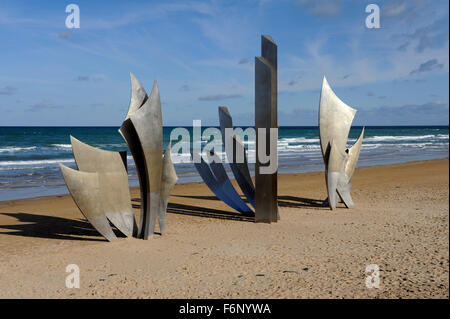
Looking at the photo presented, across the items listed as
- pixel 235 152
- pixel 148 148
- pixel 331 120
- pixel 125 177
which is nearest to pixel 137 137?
pixel 148 148

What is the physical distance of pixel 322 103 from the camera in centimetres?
959

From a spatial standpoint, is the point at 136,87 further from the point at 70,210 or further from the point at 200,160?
the point at 70,210

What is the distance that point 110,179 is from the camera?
268 inches

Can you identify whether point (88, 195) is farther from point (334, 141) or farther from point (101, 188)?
point (334, 141)

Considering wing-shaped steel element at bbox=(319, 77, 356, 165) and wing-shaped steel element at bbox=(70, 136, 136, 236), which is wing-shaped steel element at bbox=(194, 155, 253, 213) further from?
wing-shaped steel element at bbox=(70, 136, 136, 236)

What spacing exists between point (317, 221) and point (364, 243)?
184cm

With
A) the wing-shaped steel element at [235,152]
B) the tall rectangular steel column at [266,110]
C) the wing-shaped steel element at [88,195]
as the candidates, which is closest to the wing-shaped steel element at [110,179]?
the wing-shaped steel element at [88,195]

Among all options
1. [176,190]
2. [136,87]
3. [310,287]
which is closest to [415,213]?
[310,287]

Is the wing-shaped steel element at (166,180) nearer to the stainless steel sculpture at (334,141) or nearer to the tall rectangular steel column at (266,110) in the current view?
the tall rectangular steel column at (266,110)

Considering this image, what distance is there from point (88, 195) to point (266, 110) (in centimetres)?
369

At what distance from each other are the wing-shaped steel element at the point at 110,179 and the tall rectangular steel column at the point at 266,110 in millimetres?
2587

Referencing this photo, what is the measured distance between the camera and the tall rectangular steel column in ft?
26.8

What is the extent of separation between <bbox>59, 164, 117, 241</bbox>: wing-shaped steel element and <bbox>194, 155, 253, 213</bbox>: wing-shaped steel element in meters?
2.90

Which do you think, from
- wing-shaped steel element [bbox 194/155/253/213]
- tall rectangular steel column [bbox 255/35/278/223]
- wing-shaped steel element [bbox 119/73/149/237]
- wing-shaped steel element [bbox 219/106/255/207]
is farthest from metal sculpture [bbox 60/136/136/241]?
wing-shaped steel element [bbox 219/106/255/207]
